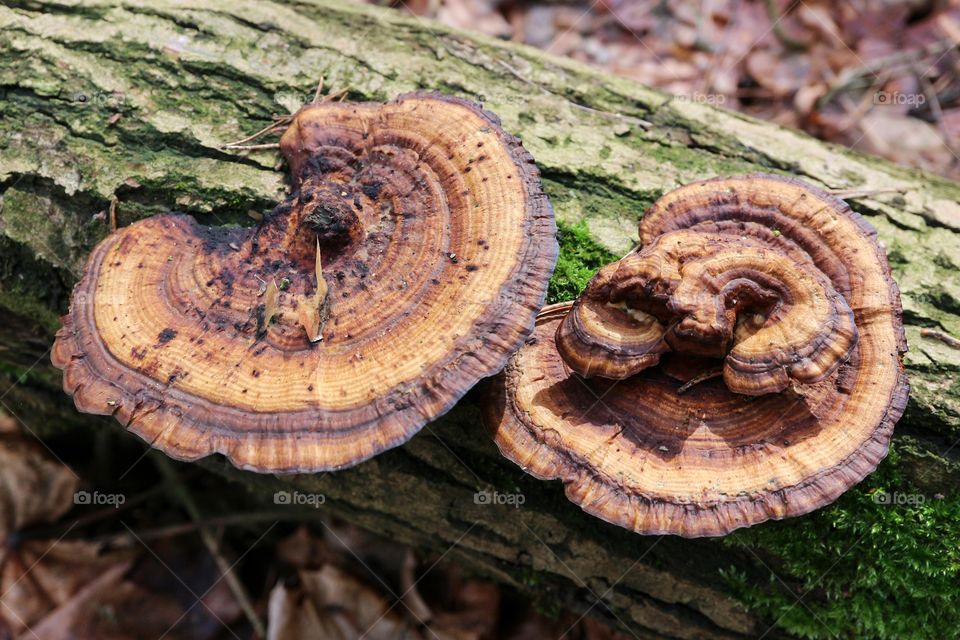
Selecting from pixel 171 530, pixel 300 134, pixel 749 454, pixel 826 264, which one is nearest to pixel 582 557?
pixel 749 454

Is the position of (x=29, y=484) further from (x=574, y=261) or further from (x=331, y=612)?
(x=574, y=261)

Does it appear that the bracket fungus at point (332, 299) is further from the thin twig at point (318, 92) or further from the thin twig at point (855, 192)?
the thin twig at point (855, 192)

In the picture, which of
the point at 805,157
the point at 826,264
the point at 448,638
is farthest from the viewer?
the point at 448,638

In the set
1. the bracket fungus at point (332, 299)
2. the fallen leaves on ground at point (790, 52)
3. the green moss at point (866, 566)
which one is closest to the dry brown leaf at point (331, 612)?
the green moss at point (866, 566)

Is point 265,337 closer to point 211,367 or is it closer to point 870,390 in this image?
point 211,367

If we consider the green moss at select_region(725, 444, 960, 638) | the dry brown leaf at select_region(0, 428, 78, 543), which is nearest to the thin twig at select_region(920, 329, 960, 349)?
the green moss at select_region(725, 444, 960, 638)

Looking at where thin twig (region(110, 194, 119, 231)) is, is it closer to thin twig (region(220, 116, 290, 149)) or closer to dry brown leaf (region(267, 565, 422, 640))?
thin twig (region(220, 116, 290, 149))
